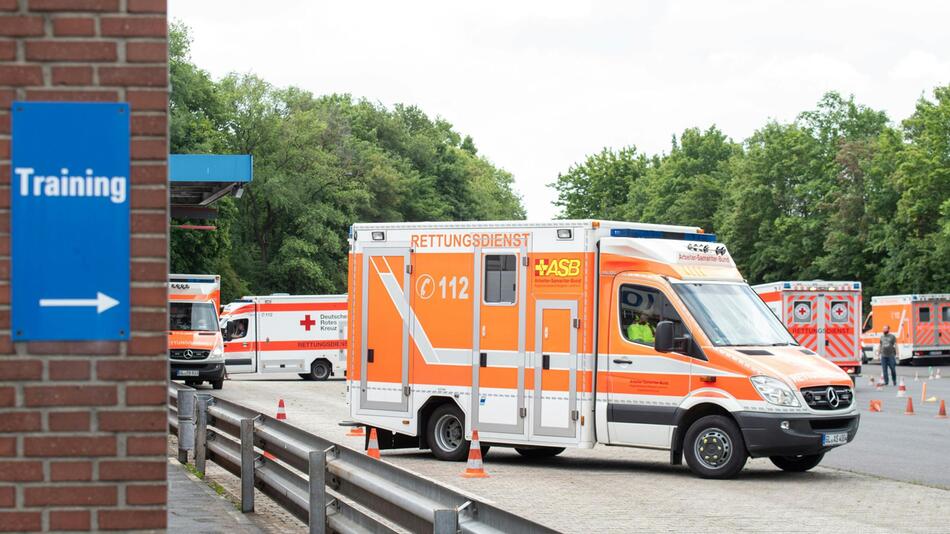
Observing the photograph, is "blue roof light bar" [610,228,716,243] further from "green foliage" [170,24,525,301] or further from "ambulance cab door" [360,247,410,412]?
"green foliage" [170,24,525,301]

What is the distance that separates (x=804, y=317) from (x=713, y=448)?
2283 centimetres

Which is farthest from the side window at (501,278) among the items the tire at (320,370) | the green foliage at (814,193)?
the green foliage at (814,193)

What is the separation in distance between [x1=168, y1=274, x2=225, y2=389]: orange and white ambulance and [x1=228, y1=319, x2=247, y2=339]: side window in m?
8.72

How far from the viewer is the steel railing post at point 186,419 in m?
15.1

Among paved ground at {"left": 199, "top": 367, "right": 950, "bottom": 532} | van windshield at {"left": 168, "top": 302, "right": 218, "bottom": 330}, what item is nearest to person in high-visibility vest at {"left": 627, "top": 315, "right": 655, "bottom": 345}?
paved ground at {"left": 199, "top": 367, "right": 950, "bottom": 532}

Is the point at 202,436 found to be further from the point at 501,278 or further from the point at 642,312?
the point at 642,312

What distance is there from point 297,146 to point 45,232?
80631mm

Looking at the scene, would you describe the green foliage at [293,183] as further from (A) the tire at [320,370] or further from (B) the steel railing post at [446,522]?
(B) the steel railing post at [446,522]

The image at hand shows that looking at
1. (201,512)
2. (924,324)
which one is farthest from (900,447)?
(924,324)

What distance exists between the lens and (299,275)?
81.2 meters

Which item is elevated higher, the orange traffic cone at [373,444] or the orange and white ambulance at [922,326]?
the orange and white ambulance at [922,326]

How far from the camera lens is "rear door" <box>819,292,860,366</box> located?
3722 centimetres

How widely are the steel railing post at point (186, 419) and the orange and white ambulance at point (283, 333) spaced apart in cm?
2820

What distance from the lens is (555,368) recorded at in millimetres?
16453
